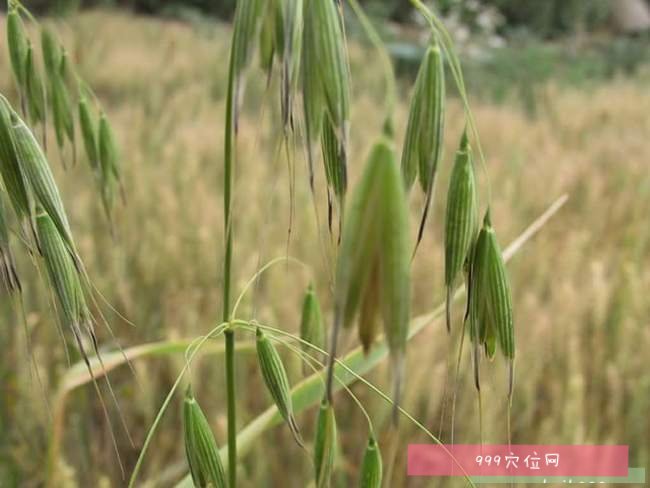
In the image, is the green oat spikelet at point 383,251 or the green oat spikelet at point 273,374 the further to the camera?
the green oat spikelet at point 273,374

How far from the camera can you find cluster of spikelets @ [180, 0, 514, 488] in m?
0.24

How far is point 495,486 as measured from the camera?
2.79ft

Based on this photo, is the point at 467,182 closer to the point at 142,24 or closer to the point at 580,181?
the point at 580,181

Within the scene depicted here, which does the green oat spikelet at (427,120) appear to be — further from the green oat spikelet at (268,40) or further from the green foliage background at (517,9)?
the green foliage background at (517,9)

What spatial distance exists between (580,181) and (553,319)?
90 centimetres

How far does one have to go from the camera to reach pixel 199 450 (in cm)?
39

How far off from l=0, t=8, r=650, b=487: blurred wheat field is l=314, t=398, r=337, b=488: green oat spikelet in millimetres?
68

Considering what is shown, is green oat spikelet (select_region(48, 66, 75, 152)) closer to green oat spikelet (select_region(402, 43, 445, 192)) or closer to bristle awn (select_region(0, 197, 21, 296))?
bristle awn (select_region(0, 197, 21, 296))

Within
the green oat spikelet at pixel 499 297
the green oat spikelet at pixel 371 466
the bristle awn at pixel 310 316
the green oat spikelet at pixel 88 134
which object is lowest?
the green oat spikelet at pixel 371 466

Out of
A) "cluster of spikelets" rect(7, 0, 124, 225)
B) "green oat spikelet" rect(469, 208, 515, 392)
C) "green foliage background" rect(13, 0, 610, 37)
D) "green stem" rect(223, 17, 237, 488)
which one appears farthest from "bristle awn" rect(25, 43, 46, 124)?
"green foliage background" rect(13, 0, 610, 37)

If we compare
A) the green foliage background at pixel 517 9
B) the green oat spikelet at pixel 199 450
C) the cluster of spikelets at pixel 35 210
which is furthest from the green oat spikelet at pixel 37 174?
the green foliage background at pixel 517 9

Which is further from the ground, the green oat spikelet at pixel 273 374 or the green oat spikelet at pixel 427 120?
the green oat spikelet at pixel 427 120

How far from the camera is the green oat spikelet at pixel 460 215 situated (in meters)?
0.35

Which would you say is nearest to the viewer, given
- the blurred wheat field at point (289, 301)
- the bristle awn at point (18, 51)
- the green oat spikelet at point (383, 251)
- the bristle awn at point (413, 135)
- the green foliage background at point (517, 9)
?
the green oat spikelet at point (383, 251)
